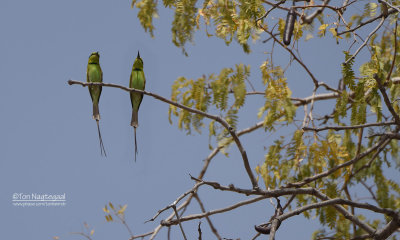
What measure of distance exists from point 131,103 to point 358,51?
196 cm

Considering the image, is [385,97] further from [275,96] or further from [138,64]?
[138,64]

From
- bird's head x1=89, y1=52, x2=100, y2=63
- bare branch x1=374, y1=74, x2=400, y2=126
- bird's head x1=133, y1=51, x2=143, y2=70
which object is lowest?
bare branch x1=374, y1=74, x2=400, y2=126

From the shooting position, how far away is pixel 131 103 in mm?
4859

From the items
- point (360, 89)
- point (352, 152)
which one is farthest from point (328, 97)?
point (360, 89)

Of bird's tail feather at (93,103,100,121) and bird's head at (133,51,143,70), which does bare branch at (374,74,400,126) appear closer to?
bird's tail feather at (93,103,100,121)

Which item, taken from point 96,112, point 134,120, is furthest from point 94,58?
point 134,120

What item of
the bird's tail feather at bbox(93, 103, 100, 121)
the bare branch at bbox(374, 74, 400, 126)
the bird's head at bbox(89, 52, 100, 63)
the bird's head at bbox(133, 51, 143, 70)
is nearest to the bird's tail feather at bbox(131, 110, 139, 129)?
the bird's tail feather at bbox(93, 103, 100, 121)

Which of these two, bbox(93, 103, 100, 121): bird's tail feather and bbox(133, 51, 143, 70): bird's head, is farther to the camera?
bbox(133, 51, 143, 70): bird's head

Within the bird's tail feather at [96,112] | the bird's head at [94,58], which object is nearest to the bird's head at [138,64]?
the bird's head at [94,58]

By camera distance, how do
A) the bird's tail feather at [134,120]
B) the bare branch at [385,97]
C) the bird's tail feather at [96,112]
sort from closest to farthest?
1. the bare branch at [385,97]
2. the bird's tail feather at [134,120]
3. the bird's tail feather at [96,112]

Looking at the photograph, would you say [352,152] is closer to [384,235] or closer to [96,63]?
[384,235]

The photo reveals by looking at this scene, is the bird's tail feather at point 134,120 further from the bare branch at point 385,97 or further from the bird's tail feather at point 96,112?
the bare branch at point 385,97

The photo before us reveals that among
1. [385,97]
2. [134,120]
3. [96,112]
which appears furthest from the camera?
[96,112]

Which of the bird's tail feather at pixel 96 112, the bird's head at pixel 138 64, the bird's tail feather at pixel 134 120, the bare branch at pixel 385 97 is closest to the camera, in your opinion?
the bare branch at pixel 385 97
